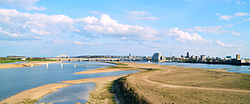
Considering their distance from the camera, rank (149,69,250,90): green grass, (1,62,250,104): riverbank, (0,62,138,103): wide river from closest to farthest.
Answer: (1,62,250,104): riverbank → (0,62,138,103): wide river → (149,69,250,90): green grass

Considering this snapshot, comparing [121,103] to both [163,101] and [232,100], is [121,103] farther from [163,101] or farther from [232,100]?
[232,100]

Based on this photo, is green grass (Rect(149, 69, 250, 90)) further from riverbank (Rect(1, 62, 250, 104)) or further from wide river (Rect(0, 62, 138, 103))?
wide river (Rect(0, 62, 138, 103))

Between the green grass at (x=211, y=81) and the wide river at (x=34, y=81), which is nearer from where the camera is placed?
the wide river at (x=34, y=81)

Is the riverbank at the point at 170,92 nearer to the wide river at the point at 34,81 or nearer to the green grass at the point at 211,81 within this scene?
the green grass at the point at 211,81

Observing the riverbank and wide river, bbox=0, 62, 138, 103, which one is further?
wide river, bbox=0, 62, 138, 103

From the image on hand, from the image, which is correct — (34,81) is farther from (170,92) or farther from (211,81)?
(211,81)

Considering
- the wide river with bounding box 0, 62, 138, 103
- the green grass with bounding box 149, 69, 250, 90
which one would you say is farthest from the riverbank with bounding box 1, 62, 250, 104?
the wide river with bounding box 0, 62, 138, 103

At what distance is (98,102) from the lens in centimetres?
1847

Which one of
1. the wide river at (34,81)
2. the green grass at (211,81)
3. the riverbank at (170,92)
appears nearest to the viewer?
the riverbank at (170,92)

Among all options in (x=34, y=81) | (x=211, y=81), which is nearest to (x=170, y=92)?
(x=211, y=81)

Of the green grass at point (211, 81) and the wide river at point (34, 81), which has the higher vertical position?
the green grass at point (211, 81)

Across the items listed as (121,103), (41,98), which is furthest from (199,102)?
(41,98)

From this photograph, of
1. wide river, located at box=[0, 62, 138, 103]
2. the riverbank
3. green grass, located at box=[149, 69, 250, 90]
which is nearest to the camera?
the riverbank

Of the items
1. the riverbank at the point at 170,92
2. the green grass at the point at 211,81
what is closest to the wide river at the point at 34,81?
the riverbank at the point at 170,92
